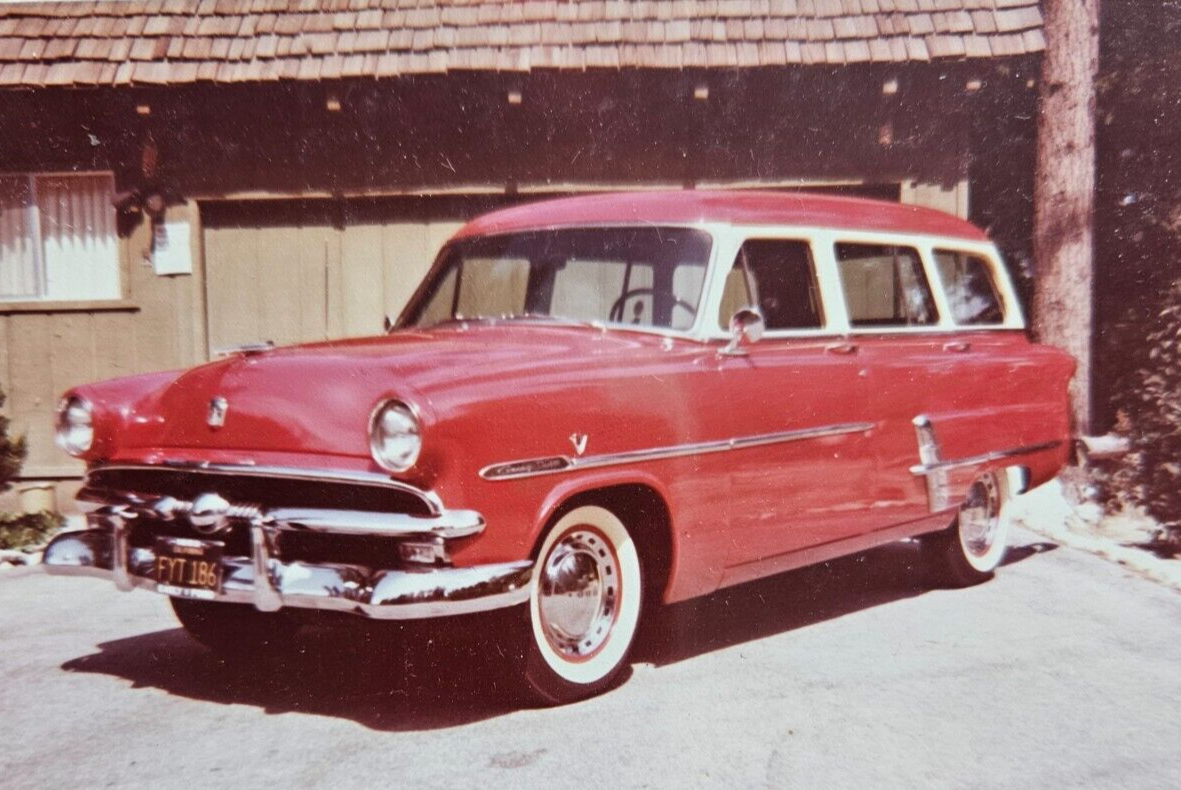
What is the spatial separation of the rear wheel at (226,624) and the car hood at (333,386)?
741 millimetres

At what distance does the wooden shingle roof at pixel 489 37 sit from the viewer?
9117 mm

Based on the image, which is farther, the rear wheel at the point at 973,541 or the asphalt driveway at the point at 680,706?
the rear wheel at the point at 973,541

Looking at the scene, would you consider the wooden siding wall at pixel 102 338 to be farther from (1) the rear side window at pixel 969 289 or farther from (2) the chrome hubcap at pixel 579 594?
(2) the chrome hubcap at pixel 579 594

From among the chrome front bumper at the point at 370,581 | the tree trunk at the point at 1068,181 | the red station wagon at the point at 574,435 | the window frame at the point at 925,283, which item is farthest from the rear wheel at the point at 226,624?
the tree trunk at the point at 1068,181

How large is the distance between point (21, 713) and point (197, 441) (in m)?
1.06

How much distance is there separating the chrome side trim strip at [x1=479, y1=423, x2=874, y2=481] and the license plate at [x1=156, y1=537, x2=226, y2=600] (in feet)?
2.95

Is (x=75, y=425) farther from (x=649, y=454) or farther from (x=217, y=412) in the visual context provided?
(x=649, y=454)

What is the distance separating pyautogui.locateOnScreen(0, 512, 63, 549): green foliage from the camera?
26.0ft

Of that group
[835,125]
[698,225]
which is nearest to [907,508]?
[698,225]

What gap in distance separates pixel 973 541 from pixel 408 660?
297 cm

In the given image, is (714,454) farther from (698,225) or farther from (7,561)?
(7,561)

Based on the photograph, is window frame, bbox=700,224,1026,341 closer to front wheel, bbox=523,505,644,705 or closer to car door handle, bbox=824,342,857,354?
car door handle, bbox=824,342,857,354

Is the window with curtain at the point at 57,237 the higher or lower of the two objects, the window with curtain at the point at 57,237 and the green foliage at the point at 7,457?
the higher

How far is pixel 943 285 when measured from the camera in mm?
6367
